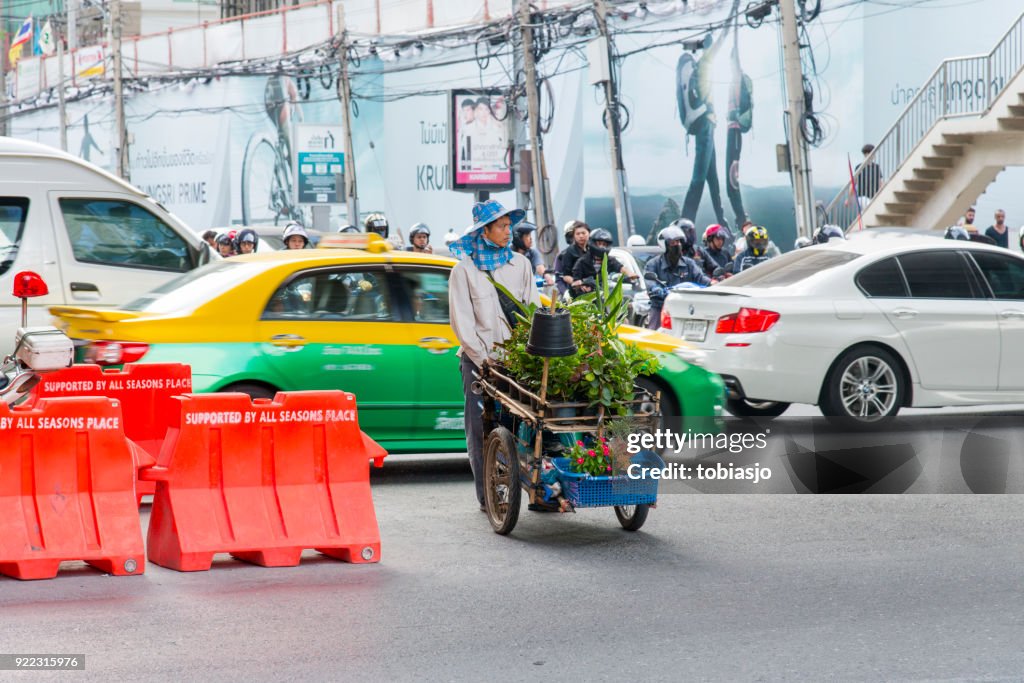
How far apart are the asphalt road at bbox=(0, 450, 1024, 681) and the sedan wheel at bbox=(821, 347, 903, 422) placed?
3.43 metres

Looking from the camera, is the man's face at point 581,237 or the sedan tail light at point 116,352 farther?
the man's face at point 581,237

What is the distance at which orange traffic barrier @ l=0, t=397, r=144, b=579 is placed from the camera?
7.06m

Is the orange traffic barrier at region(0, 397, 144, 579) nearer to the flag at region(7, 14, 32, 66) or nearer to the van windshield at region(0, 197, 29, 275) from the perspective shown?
the van windshield at region(0, 197, 29, 275)

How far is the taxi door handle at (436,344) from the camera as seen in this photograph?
394 inches

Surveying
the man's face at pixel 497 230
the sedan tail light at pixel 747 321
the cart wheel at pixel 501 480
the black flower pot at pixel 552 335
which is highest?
the man's face at pixel 497 230

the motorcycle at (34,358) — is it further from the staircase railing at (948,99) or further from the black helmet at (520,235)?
the staircase railing at (948,99)

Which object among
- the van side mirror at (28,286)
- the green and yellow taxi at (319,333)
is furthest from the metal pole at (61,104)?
the van side mirror at (28,286)

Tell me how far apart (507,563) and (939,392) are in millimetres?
6055

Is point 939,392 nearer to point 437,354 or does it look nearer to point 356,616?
point 437,354

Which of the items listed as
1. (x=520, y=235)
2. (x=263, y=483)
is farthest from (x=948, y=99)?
(x=263, y=483)

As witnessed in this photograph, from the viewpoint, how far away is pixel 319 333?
388 inches

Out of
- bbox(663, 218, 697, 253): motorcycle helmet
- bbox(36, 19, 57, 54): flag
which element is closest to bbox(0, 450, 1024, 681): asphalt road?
bbox(663, 218, 697, 253): motorcycle helmet

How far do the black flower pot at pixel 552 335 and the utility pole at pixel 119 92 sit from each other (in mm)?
49288

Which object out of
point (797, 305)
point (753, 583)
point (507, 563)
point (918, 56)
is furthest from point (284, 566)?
point (918, 56)
